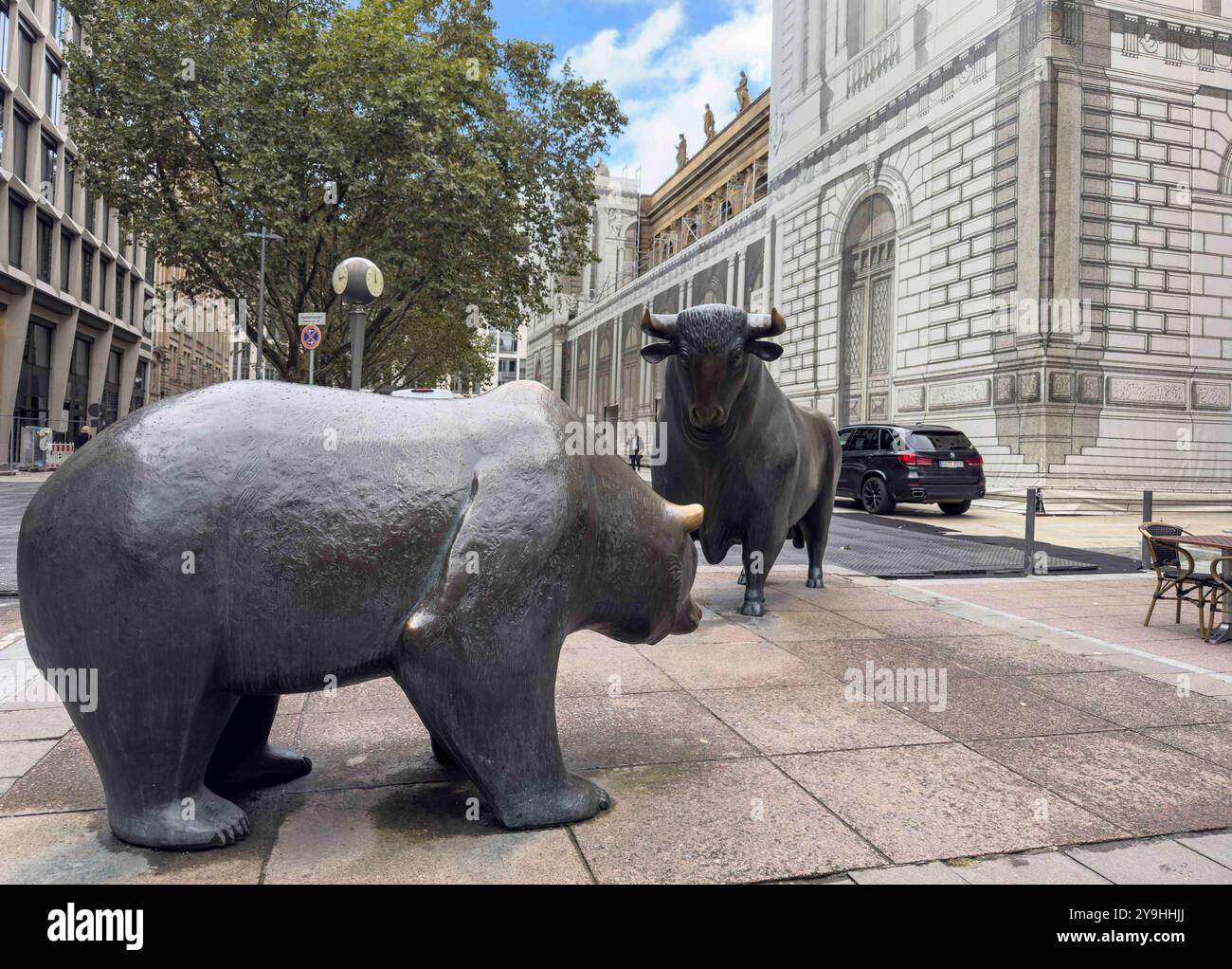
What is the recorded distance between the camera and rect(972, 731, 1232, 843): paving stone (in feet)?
10.3

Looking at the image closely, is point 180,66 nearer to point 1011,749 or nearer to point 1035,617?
point 1035,617

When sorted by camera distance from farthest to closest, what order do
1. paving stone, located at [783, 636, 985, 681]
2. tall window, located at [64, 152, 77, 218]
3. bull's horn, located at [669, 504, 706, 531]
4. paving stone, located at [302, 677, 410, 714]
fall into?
tall window, located at [64, 152, 77, 218] → paving stone, located at [783, 636, 985, 681] → paving stone, located at [302, 677, 410, 714] → bull's horn, located at [669, 504, 706, 531]

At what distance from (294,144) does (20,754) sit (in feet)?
63.0

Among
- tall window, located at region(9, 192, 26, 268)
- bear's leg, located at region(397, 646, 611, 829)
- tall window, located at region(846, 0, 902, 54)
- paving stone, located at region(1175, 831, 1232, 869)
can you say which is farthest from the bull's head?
tall window, located at region(9, 192, 26, 268)

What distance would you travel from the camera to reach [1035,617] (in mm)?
7309

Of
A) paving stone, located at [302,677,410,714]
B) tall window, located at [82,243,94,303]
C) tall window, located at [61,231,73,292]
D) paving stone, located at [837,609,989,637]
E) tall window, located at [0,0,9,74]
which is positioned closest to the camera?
paving stone, located at [302,677,410,714]

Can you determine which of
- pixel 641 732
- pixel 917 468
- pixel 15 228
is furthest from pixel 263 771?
pixel 15 228

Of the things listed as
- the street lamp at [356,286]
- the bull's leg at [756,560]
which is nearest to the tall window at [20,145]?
the street lamp at [356,286]

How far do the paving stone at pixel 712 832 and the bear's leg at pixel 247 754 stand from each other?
125 cm

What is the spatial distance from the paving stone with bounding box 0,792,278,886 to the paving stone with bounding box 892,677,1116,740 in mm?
3062

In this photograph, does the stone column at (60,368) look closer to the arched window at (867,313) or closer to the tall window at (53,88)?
the tall window at (53,88)

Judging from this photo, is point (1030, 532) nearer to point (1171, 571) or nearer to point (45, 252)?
point (1171, 571)

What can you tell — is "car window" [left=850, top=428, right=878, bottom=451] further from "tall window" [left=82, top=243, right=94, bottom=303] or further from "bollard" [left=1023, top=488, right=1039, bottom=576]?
"tall window" [left=82, top=243, right=94, bottom=303]
